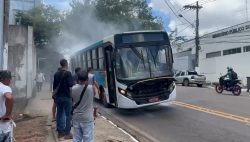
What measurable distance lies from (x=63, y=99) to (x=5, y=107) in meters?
3.55

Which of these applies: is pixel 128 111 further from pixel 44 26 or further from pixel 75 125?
pixel 44 26

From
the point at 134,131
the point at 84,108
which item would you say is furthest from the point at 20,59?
the point at 84,108

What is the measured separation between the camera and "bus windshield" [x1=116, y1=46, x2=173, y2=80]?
13312mm

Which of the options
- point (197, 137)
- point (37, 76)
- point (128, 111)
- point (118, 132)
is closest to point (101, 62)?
point (128, 111)

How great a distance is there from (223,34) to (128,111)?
27875 millimetres

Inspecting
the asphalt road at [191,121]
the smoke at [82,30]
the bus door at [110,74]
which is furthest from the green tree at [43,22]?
the bus door at [110,74]

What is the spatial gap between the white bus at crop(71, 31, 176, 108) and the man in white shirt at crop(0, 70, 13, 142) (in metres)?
7.87

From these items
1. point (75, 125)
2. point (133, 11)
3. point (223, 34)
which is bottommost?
point (75, 125)

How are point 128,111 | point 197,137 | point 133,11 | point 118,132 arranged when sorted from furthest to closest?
1. point 133,11
2. point 128,111
3. point 118,132
4. point 197,137

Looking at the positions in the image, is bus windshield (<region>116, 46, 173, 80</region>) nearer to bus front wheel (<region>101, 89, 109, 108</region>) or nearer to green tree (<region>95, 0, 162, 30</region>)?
bus front wheel (<region>101, 89, 109, 108</region>)

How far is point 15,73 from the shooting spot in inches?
805

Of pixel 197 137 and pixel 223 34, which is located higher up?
pixel 223 34

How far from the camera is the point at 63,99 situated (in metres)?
8.87

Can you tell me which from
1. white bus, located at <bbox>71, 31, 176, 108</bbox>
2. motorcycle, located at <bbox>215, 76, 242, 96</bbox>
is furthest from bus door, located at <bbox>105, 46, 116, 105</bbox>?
motorcycle, located at <bbox>215, 76, 242, 96</bbox>
